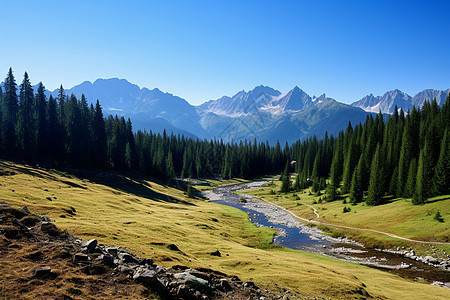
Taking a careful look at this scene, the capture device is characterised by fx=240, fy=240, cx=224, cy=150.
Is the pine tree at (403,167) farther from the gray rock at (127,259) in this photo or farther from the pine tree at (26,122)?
the pine tree at (26,122)

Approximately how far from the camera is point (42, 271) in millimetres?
14289

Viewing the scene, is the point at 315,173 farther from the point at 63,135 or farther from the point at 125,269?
the point at 125,269

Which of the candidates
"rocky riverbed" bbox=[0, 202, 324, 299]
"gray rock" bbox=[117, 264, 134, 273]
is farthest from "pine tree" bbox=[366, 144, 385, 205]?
"gray rock" bbox=[117, 264, 134, 273]

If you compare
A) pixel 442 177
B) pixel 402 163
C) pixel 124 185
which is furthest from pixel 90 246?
pixel 402 163

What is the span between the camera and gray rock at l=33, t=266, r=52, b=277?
14.1 metres

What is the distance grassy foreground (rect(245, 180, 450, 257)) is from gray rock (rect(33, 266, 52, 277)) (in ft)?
199

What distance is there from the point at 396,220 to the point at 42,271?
246ft

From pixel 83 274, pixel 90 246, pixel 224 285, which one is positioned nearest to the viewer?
pixel 83 274

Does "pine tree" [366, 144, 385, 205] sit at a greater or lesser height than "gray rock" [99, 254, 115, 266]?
lesser

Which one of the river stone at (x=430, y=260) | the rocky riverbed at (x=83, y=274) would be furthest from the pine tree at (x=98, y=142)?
the river stone at (x=430, y=260)

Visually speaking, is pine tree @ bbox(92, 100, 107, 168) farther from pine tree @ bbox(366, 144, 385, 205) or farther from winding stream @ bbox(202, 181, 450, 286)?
pine tree @ bbox(366, 144, 385, 205)

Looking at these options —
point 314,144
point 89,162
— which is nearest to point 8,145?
point 89,162

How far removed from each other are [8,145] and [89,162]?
28049mm

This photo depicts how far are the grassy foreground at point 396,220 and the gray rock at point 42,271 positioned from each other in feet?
199
